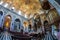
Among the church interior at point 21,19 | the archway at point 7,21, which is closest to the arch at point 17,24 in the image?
the church interior at point 21,19

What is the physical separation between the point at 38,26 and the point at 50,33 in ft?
8.81

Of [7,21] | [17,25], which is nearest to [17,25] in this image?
[17,25]

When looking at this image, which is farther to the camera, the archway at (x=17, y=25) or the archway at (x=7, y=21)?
the archway at (x=17, y=25)

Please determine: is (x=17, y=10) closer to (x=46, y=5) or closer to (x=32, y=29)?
(x=32, y=29)

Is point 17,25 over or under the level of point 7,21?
under

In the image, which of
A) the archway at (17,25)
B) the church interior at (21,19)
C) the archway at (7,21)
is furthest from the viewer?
the archway at (17,25)

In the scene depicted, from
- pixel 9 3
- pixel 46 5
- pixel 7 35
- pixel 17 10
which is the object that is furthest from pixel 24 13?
pixel 46 5

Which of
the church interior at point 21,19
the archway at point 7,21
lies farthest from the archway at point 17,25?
the archway at point 7,21

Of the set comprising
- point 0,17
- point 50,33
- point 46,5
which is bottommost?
point 50,33

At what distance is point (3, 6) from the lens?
1035 cm

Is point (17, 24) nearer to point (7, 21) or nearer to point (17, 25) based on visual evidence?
point (17, 25)

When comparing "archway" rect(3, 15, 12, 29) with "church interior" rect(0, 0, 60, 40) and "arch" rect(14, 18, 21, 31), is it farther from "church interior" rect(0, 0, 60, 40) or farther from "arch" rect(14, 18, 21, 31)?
"arch" rect(14, 18, 21, 31)

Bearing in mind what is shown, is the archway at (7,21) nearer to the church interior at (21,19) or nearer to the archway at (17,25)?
the church interior at (21,19)

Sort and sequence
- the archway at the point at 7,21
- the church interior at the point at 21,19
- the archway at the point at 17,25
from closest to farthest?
the church interior at the point at 21,19, the archway at the point at 7,21, the archway at the point at 17,25
